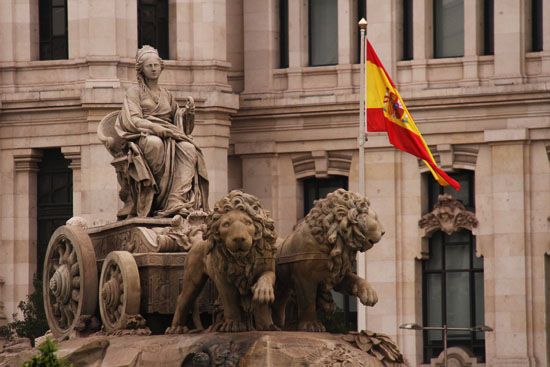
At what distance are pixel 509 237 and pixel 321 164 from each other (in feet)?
17.3

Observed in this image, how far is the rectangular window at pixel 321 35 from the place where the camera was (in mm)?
86188

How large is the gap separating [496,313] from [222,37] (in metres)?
9.28

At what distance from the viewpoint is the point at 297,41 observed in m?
86.1

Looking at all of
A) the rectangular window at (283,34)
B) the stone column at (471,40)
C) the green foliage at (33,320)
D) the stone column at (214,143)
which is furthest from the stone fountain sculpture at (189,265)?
the rectangular window at (283,34)

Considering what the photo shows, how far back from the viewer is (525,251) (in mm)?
83188

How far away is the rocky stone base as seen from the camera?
44.0 meters

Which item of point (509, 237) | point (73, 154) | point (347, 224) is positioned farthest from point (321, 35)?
point (347, 224)

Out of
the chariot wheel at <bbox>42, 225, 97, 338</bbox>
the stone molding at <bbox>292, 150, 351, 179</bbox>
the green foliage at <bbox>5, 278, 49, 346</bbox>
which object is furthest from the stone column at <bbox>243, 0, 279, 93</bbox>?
the chariot wheel at <bbox>42, 225, 97, 338</bbox>

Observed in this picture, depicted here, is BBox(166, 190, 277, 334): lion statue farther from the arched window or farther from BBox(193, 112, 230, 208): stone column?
the arched window

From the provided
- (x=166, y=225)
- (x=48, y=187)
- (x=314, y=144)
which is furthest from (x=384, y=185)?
(x=166, y=225)

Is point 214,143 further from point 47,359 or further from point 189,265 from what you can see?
point 47,359

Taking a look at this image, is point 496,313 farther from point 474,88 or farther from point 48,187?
point 48,187

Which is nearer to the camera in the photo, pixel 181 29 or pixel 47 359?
pixel 47 359

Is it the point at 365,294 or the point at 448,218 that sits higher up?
the point at 448,218
